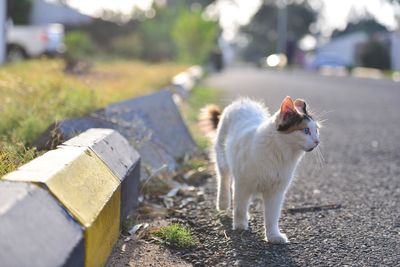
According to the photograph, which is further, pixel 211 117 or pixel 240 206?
pixel 211 117

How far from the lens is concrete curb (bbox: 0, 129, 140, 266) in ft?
7.59

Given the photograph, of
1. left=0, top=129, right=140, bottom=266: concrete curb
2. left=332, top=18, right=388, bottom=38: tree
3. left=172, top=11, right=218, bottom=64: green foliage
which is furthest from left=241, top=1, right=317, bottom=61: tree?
left=0, top=129, right=140, bottom=266: concrete curb

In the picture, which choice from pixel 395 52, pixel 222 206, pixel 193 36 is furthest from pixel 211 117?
pixel 395 52

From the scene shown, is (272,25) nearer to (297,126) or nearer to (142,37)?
(142,37)

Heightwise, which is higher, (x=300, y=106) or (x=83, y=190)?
(x=300, y=106)

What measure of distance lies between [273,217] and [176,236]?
61cm

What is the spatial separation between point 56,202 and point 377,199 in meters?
3.07

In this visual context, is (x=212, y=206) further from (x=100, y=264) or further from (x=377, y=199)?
(x=100, y=264)

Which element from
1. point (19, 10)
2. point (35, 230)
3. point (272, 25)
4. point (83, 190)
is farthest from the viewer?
point (272, 25)

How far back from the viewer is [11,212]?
7.54 feet

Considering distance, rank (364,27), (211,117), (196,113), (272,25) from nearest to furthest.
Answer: (211,117) < (196,113) < (272,25) < (364,27)

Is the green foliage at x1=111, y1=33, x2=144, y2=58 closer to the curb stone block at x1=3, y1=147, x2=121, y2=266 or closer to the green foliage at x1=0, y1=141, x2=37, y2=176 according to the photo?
the green foliage at x1=0, y1=141, x2=37, y2=176

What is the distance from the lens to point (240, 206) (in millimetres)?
3947

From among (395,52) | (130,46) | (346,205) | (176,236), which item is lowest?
(395,52)
